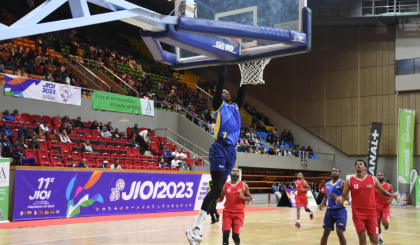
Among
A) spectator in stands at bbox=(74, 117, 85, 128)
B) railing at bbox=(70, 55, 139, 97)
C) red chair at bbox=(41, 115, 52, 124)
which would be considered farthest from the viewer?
railing at bbox=(70, 55, 139, 97)

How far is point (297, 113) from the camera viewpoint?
38.0 meters

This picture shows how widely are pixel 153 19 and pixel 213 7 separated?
252cm

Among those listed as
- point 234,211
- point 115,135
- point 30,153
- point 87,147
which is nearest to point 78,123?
point 115,135

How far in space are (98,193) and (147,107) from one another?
10.1 m

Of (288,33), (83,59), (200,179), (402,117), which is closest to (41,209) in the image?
(200,179)

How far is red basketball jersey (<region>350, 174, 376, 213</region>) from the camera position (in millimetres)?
8445

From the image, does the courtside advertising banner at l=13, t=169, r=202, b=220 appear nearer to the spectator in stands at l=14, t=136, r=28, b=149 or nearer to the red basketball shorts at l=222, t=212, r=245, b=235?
the spectator in stands at l=14, t=136, r=28, b=149

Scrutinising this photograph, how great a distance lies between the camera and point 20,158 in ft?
54.8

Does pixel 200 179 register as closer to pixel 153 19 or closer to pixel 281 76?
pixel 153 19

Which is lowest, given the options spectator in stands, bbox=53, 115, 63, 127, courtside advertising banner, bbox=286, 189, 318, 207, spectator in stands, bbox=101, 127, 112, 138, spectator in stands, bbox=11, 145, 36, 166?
courtside advertising banner, bbox=286, 189, 318, 207

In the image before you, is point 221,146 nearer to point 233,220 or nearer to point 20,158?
point 233,220

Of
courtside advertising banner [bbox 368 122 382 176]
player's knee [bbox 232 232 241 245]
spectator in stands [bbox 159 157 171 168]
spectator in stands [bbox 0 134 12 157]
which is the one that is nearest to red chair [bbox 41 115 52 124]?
spectator in stands [bbox 0 134 12 157]

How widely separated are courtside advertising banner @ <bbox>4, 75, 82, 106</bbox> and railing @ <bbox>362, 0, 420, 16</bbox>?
19.2 meters

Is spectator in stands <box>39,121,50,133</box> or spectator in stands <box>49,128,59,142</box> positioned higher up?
spectator in stands <box>39,121,50,133</box>
